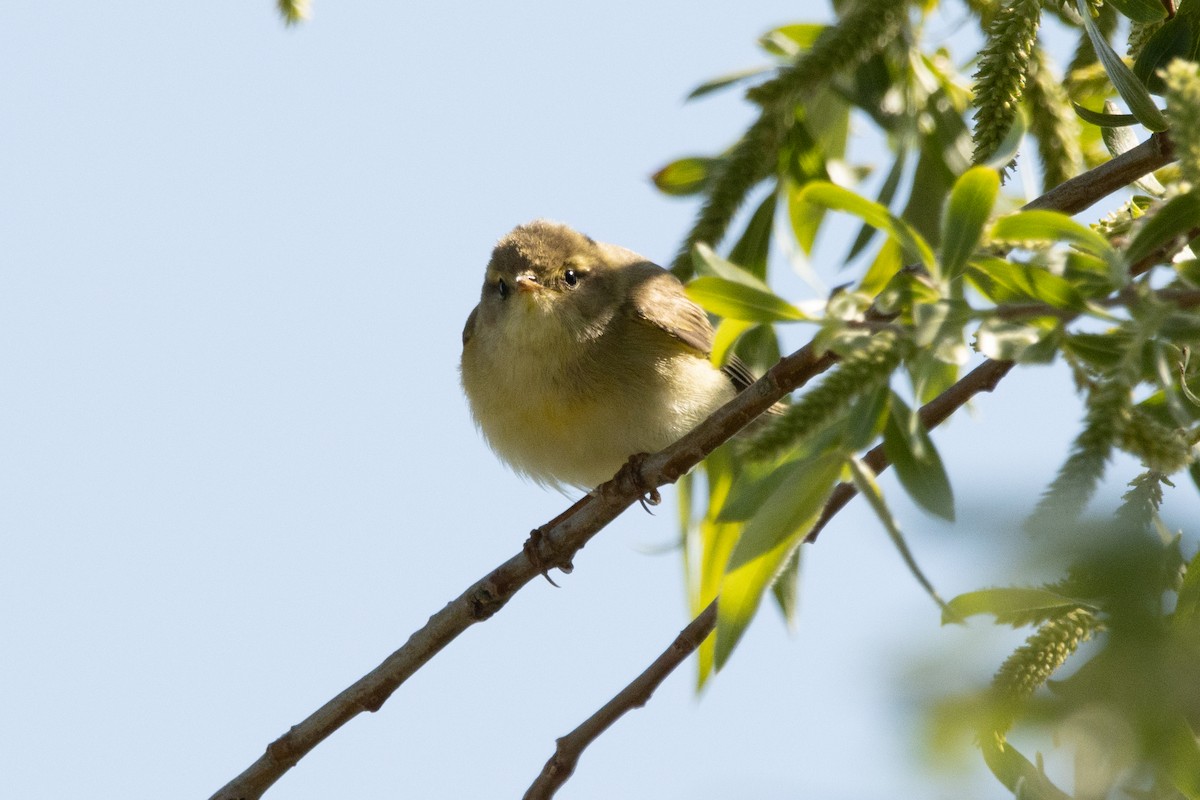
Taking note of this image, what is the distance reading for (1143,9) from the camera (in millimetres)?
2258

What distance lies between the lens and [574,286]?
15.5ft

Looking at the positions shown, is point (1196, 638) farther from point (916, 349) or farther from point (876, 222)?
point (876, 222)

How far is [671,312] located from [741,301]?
286 cm

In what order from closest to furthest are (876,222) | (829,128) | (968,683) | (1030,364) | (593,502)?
(968,683)
(1030,364)
(876,222)
(593,502)
(829,128)

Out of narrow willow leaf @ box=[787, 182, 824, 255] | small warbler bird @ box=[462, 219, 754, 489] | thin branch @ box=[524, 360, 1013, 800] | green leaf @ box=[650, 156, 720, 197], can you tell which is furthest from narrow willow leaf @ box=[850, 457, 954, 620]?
small warbler bird @ box=[462, 219, 754, 489]

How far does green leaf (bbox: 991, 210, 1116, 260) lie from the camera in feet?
4.90

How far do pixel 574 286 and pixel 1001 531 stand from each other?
3.93 m

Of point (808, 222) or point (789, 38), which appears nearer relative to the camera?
point (808, 222)

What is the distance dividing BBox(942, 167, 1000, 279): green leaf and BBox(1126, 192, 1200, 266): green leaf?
0.58 ft

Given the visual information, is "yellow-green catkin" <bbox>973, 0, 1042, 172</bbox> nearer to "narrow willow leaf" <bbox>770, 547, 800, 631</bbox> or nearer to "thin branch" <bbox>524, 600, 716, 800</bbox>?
"thin branch" <bbox>524, 600, 716, 800</bbox>

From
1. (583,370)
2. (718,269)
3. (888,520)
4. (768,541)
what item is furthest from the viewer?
(583,370)

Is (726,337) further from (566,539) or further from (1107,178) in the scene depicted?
(566,539)

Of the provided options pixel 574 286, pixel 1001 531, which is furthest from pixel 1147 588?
pixel 574 286

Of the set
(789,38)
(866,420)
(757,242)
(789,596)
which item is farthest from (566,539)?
(866,420)
